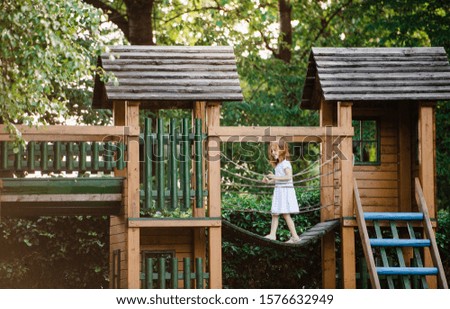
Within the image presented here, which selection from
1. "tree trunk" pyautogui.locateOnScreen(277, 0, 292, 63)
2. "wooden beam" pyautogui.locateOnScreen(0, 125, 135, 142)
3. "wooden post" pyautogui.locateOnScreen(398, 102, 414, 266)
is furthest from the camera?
"tree trunk" pyautogui.locateOnScreen(277, 0, 292, 63)

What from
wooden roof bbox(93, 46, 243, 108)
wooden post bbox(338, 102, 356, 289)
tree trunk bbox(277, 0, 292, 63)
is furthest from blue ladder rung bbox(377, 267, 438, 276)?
tree trunk bbox(277, 0, 292, 63)

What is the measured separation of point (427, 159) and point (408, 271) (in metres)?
1.81

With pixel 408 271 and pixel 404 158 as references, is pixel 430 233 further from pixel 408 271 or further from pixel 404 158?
pixel 404 158

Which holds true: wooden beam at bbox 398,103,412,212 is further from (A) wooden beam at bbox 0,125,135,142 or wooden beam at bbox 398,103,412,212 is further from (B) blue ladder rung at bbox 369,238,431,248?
(A) wooden beam at bbox 0,125,135,142

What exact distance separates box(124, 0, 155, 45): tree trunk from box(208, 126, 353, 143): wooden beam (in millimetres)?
7193

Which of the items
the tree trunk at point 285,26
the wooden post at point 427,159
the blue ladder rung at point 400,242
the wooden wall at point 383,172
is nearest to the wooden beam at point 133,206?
→ the blue ladder rung at point 400,242

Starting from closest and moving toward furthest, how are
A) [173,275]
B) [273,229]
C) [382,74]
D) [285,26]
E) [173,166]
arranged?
1. [173,166]
2. [173,275]
3. [273,229]
4. [382,74]
5. [285,26]

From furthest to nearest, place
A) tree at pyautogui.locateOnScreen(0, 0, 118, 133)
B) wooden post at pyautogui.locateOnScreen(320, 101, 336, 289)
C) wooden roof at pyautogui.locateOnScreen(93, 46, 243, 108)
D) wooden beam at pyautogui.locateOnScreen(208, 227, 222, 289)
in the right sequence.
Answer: wooden post at pyautogui.locateOnScreen(320, 101, 336, 289) → wooden roof at pyautogui.locateOnScreen(93, 46, 243, 108) → wooden beam at pyautogui.locateOnScreen(208, 227, 222, 289) → tree at pyautogui.locateOnScreen(0, 0, 118, 133)

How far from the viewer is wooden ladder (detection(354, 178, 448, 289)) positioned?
12938 millimetres

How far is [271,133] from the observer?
13234 millimetres

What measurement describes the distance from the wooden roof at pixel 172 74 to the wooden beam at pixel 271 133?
466 millimetres

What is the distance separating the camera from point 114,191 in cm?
1309

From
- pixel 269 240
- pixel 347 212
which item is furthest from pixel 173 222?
pixel 347 212

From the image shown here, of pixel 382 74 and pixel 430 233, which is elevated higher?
pixel 382 74
